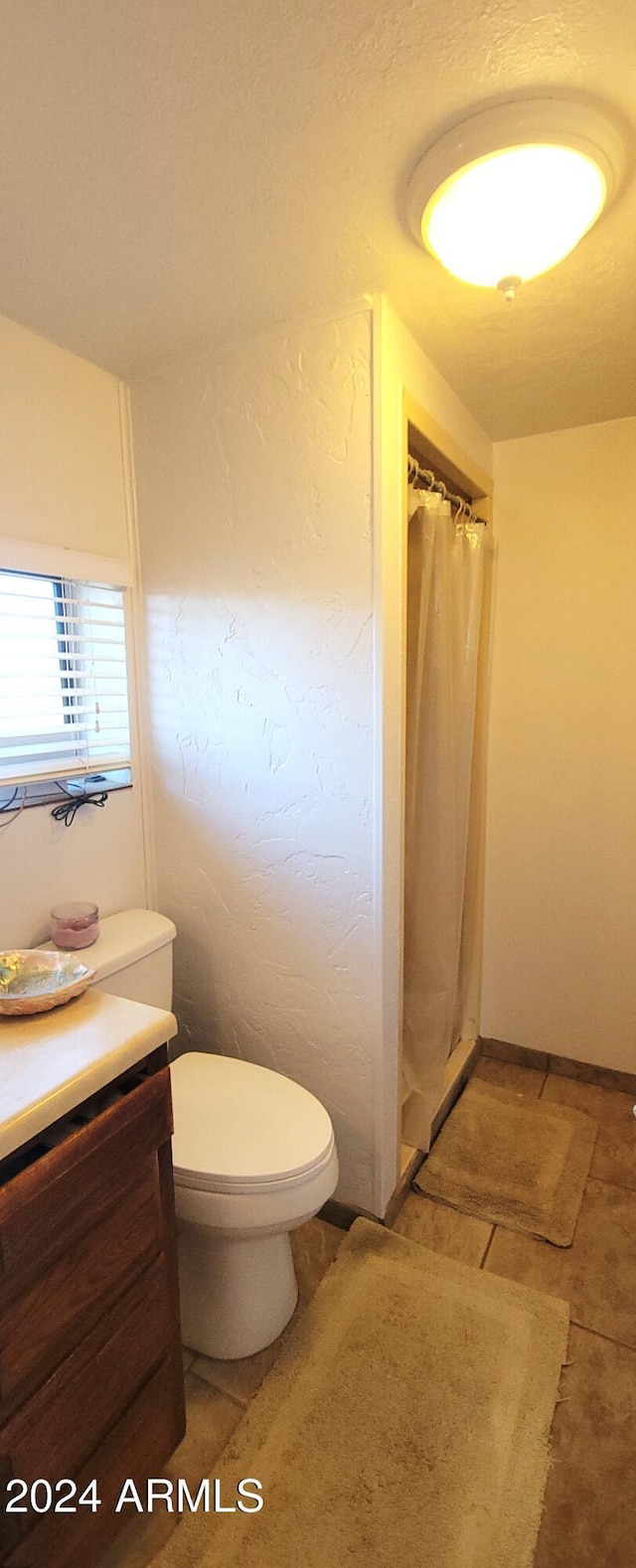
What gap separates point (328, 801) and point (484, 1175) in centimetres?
119

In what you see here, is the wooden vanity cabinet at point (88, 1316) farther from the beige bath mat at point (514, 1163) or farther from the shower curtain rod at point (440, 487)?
the shower curtain rod at point (440, 487)

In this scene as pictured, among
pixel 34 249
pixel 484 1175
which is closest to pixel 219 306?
Result: pixel 34 249

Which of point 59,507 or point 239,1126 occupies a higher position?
point 59,507

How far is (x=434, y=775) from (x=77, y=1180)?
1292 mm

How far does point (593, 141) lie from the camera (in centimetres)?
92

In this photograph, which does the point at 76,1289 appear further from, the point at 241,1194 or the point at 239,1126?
the point at 239,1126

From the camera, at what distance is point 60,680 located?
158 cm

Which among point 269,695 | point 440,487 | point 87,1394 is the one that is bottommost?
point 87,1394

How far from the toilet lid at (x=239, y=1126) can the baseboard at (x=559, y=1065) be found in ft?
4.07

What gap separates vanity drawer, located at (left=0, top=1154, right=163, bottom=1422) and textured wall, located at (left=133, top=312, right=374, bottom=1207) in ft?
2.14

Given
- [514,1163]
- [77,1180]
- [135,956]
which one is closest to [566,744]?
[514,1163]

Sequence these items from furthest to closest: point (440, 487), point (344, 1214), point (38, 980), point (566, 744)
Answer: point (566, 744)
point (440, 487)
point (344, 1214)
point (38, 980)

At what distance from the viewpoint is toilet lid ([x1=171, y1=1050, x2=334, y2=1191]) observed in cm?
124

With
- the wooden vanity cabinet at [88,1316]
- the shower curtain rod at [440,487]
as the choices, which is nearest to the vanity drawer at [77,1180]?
the wooden vanity cabinet at [88,1316]
